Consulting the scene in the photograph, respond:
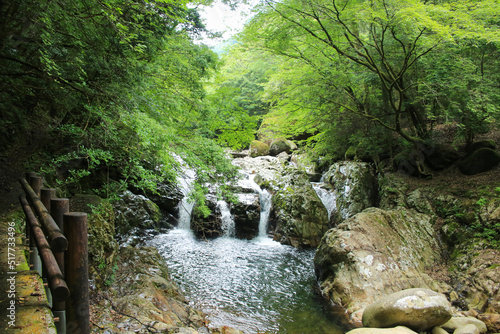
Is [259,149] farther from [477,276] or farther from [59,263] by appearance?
[59,263]

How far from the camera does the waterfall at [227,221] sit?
10805 millimetres

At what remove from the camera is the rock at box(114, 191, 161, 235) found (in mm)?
8352

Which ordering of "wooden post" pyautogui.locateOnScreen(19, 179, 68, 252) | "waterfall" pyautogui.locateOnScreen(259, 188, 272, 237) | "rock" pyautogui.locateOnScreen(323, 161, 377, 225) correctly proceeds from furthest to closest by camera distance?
"waterfall" pyautogui.locateOnScreen(259, 188, 272, 237) → "rock" pyautogui.locateOnScreen(323, 161, 377, 225) → "wooden post" pyautogui.locateOnScreen(19, 179, 68, 252)

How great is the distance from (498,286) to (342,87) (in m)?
6.36

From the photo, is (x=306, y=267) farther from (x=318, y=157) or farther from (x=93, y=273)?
(x=318, y=157)

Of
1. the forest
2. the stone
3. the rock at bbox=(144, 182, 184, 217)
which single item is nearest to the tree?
the forest

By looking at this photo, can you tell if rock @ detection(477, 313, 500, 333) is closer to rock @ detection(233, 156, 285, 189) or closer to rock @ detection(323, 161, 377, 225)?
rock @ detection(323, 161, 377, 225)

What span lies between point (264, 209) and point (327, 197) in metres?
2.86

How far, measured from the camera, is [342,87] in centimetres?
861

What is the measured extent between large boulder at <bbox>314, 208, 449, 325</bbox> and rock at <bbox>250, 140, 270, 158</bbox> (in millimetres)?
11850

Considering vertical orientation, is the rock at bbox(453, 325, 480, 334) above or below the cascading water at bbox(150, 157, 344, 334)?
above

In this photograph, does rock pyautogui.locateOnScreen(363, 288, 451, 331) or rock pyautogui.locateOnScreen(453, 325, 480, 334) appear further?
rock pyautogui.locateOnScreen(363, 288, 451, 331)

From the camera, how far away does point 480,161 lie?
8102 millimetres

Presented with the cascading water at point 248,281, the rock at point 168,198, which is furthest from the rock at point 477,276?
the rock at point 168,198
